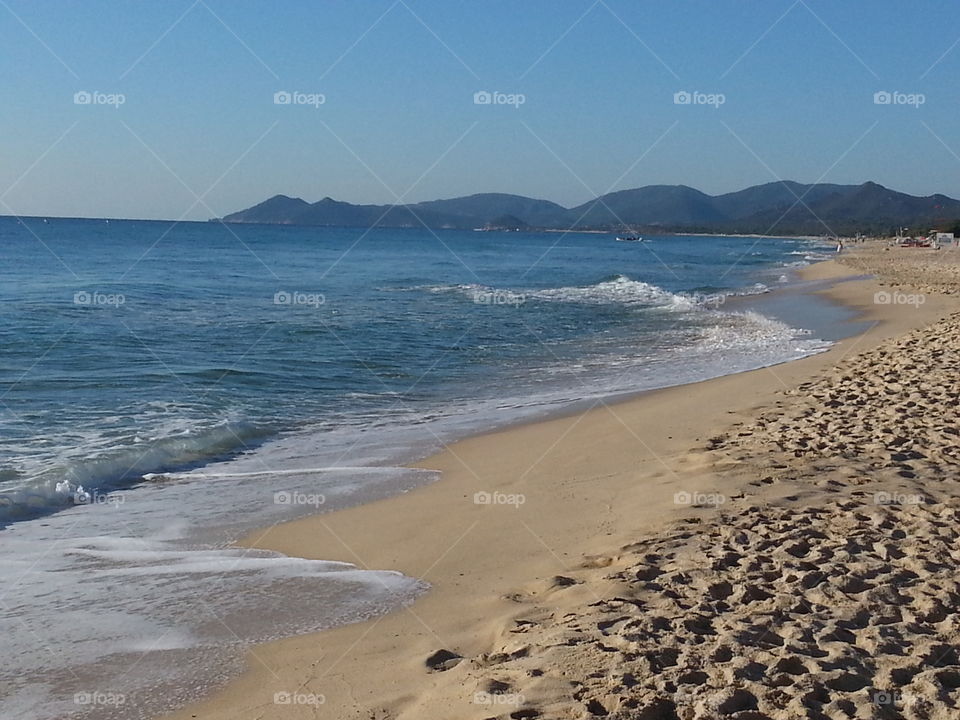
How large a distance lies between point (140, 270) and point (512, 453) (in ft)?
123

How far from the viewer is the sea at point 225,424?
5203 millimetres

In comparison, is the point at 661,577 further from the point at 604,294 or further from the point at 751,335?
the point at 604,294

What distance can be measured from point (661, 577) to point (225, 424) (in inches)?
289

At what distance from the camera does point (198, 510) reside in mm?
7777

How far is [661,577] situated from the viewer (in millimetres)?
5301

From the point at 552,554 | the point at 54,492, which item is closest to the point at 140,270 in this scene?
the point at 54,492

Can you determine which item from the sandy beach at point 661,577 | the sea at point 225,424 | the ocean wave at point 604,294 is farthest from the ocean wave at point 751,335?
the sandy beach at point 661,577

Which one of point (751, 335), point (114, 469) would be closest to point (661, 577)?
point (114, 469)

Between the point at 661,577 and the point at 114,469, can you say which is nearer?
the point at 661,577

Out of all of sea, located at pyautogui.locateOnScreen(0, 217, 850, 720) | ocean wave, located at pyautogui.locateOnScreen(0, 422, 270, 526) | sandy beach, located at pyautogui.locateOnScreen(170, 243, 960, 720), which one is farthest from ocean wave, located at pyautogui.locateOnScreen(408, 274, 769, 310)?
sandy beach, located at pyautogui.locateOnScreen(170, 243, 960, 720)

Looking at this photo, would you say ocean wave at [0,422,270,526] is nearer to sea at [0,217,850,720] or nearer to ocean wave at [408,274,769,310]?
sea at [0,217,850,720]

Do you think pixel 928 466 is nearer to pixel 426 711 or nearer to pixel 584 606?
pixel 584 606

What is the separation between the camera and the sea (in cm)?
520

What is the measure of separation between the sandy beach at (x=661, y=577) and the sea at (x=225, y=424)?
48 centimetres
